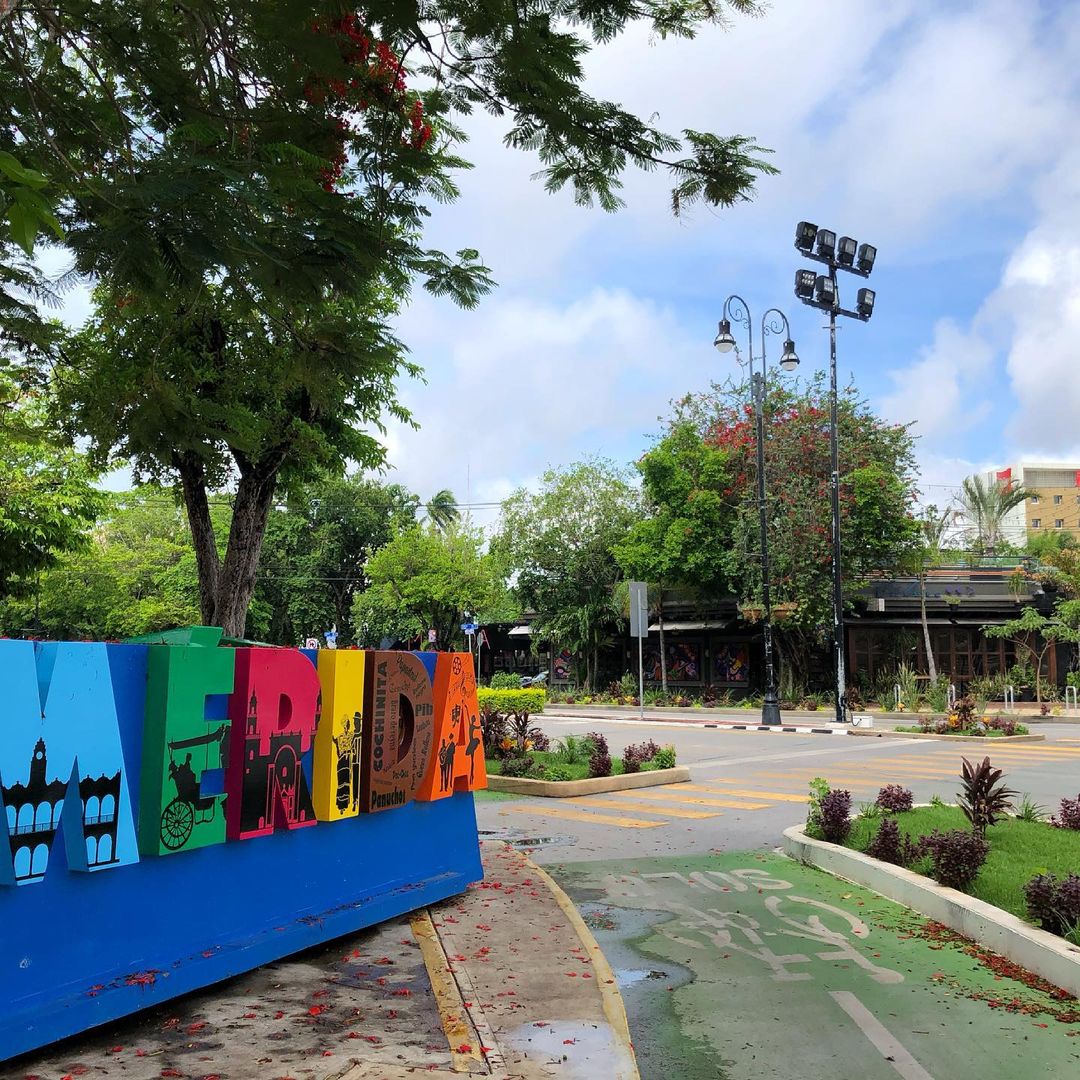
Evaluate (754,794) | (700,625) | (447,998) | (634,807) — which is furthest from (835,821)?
(700,625)

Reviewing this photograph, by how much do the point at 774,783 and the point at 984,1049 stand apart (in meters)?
11.2

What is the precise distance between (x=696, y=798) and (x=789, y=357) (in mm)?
16510

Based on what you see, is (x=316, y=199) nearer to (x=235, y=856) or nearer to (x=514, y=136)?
(x=514, y=136)

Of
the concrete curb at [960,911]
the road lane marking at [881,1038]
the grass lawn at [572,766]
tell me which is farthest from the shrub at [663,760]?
the road lane marking at [881,1038]

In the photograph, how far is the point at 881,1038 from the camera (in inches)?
194

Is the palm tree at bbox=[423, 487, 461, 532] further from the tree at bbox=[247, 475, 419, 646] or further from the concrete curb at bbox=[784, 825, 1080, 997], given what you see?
the concrete curb at bbox=[784, 825, 1080, 997]

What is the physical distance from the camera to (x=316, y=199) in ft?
20.1

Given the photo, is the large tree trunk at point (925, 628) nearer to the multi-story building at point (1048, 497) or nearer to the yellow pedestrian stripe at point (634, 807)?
the yellow pedestrian stripe at point (634, 807)

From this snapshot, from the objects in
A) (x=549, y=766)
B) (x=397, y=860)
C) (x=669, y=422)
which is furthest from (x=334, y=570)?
(x=397, y=860)

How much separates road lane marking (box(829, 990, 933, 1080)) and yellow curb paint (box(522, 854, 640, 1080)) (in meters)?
1.20

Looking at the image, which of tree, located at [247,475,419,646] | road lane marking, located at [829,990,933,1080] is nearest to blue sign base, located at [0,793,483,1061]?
road lane marking, located at [829,990,933,1080]

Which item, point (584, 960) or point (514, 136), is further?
point (514, 136)

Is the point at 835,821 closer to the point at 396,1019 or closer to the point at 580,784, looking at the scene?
the point at 580,784

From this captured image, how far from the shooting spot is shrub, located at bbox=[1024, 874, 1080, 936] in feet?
19.5
